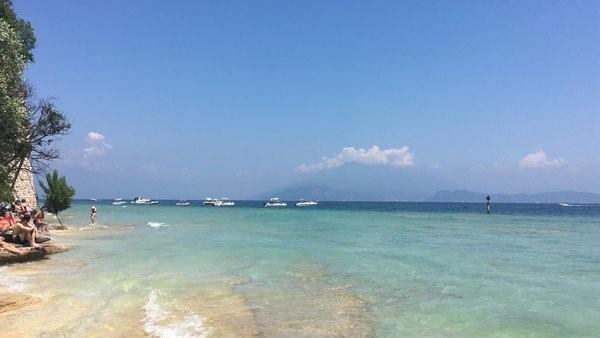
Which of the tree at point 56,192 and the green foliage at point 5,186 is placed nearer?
the green foliage at point 5,186

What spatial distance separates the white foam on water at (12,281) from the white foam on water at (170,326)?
191 inches

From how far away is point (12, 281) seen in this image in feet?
47.8

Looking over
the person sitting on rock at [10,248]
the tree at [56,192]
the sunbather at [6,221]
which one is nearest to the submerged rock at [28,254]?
the person sitting on rock at [10,248]

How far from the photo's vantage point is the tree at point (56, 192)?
127 feet

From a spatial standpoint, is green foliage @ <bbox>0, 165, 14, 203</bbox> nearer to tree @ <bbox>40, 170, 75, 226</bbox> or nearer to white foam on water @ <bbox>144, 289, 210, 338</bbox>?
white foam on water @ <bbox>144, 289, 210, 338</bbox>

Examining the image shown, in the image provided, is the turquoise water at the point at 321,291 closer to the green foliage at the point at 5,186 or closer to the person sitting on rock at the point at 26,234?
the person sitting on rock at the point at 26,234

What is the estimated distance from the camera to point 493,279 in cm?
1670

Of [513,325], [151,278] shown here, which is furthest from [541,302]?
[151,278]

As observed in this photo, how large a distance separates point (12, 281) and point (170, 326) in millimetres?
7901

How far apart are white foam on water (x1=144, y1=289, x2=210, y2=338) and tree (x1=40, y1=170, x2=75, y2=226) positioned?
32.0 metres

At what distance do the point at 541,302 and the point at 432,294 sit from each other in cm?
301

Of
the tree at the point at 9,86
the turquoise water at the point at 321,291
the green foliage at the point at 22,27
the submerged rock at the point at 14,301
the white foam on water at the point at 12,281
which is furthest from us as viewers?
the green foliage at the point at 22,27

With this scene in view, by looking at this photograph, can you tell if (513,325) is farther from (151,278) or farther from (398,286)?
(151,278)

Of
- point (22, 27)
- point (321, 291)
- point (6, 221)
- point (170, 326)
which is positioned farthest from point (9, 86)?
point (22, 27)
